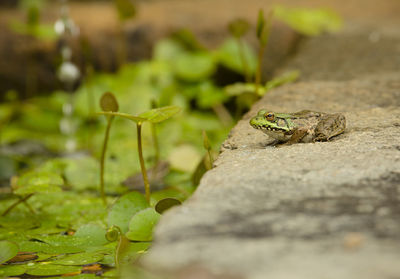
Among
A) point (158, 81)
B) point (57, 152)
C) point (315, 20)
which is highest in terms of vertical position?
point (315, 20)

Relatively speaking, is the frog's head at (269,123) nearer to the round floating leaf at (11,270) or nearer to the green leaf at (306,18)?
the round floating leaf at (11,270)

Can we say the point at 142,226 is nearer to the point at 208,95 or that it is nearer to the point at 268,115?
the point at 268,115

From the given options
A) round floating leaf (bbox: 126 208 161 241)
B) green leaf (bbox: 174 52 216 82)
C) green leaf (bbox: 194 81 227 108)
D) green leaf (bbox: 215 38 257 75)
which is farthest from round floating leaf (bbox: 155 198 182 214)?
green leaf (bbox: 174 52 216 82)

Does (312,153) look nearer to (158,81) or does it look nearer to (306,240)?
(306,240)

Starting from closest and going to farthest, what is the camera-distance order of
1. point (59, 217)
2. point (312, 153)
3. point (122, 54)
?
point (312, 153), point (59, 217), point (122, 54)

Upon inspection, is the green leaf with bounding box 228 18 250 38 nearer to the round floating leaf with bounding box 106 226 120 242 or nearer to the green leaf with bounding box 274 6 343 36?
the green leaf with bounding box 274 6 343 36

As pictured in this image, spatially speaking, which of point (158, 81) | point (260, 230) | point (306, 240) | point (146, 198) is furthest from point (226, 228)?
point (158, 81)

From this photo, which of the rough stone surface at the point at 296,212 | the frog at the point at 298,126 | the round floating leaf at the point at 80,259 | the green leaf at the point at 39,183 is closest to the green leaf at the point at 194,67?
the rough stone surface at the point at 296,212
